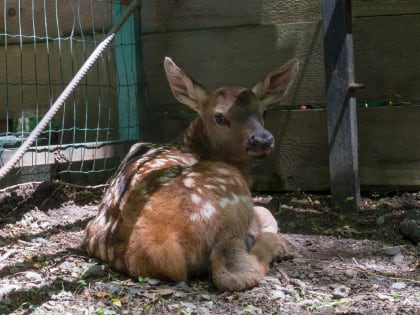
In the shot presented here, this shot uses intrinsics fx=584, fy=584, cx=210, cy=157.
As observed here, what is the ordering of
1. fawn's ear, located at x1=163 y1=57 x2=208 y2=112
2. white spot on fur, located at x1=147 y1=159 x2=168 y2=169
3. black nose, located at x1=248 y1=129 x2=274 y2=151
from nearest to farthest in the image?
white spot on fur, located at x1=147 y1=159 x2=168 y2=169 < black nose, located at x1=248 y1=129 x2=274 y2=151 < fawn's ear, located at x1=163 y1=57 x2=208 y2=112

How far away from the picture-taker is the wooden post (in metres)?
4.95

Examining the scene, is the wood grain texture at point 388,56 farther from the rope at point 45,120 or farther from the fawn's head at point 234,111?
the rope at point 45,120

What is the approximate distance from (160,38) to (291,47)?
132 cm

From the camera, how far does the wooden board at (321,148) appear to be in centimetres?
537

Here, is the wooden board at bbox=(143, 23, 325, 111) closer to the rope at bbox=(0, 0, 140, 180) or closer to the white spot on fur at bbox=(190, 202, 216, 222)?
the rope at bbox=(0, 0, 140, 180)

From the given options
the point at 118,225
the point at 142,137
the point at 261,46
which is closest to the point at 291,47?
the point at 261,46

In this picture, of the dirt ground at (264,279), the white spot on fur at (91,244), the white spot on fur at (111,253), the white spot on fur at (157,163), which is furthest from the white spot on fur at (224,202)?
the white spot on fur at (91,244)

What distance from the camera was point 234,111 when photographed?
15.4ft

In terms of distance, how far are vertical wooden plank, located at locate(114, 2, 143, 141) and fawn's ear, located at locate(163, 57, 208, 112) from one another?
1030 mm

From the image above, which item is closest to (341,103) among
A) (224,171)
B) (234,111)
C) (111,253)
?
(234,111)

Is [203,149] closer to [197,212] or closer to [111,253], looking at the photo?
[197,212]

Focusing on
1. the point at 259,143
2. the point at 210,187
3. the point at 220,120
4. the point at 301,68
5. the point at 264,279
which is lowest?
the point at 264,279

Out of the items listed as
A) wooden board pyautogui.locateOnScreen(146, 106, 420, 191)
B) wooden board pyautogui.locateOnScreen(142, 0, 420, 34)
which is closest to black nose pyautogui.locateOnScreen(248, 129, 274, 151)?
wooden board pyautogui.locateOnScreen(146, 106, 420, 191)

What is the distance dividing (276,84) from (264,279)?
194cm
